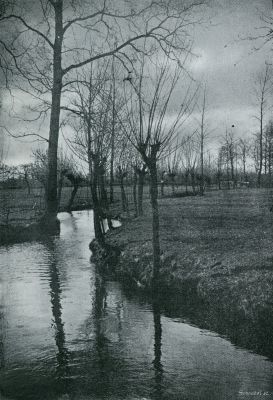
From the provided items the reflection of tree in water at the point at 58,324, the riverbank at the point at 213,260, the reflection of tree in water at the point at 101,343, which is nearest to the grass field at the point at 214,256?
the riverbank at the point at 213,260

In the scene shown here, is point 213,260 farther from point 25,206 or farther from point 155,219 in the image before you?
point 25,206

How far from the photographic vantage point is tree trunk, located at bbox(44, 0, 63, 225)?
18128 mm

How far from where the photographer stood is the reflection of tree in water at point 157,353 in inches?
208

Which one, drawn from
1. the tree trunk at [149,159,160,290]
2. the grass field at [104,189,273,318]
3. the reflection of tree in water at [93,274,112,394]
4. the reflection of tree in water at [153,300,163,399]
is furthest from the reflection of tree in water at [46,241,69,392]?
the tree trunk at [149,159,160,290]

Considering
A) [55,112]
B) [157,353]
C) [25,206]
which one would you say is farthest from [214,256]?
[25,206]

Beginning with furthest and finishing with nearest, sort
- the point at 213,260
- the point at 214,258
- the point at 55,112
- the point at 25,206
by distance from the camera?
the point at 25,206, the point at 55,112, the point at 214,258, the point at 213,260

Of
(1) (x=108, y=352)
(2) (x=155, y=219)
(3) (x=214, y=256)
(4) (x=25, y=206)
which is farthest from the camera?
(4) (x=25, y=206)

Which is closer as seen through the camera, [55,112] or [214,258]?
[214,258]

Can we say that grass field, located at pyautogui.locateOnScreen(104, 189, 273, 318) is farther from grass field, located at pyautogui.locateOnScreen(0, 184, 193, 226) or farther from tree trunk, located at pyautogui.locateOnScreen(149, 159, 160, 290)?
grass field, located at pyautogui.locateOnScreen(0, 184, 193, 226)

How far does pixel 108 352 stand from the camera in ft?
21.3

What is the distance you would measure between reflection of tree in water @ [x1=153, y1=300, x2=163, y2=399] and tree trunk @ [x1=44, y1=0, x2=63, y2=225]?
10.7 meters

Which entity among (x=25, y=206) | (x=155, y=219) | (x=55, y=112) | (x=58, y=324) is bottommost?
(x=58, y=324)

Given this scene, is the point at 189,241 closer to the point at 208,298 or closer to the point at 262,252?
the point at 262,252

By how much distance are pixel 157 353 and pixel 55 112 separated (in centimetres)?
1405
